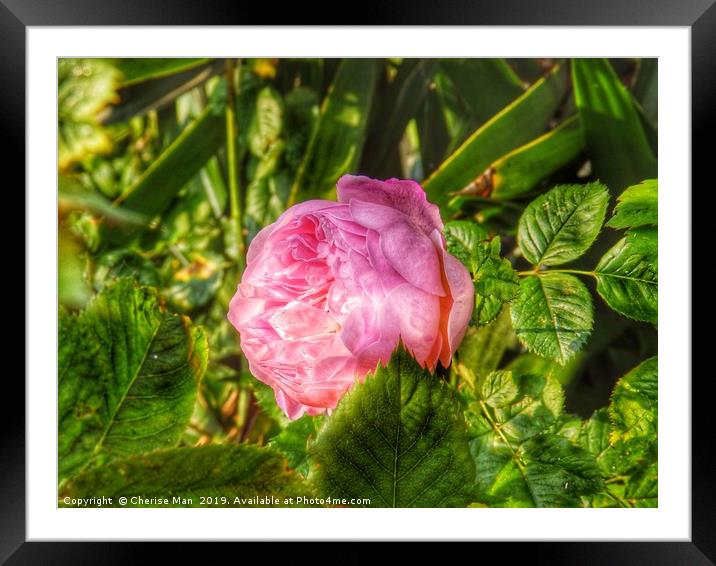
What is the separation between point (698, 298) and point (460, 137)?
174 millimetres

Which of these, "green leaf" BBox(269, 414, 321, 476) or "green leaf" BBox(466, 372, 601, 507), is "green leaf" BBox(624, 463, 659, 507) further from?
"green leaf" BBox(269, 414, 321, 476)

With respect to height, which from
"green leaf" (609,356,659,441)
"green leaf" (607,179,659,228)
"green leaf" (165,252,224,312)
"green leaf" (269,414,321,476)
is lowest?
"green leaf" (269,414,321,476)

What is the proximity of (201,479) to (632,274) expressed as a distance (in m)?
0.29

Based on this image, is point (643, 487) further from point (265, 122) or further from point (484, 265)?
point (265, 122)

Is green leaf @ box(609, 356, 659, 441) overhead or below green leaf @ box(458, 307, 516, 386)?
below

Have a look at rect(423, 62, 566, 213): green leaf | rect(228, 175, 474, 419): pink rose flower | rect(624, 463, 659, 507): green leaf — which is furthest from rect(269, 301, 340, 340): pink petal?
rect(624, 463, 659, 507): green leaf

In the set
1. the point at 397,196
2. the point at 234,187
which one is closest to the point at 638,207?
the point at 397,196

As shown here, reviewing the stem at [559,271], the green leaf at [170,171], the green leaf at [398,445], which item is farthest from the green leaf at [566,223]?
the green leaf at [170,171]

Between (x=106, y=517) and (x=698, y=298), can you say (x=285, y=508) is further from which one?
(x=698, y=298)

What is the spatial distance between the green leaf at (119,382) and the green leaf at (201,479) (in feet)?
0.04

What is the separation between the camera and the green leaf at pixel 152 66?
36 cm

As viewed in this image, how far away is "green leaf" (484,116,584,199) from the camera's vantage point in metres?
0.36

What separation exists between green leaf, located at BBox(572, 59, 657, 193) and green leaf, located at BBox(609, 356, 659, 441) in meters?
0.11
